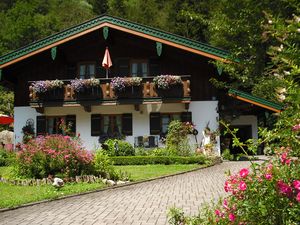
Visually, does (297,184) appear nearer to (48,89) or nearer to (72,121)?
(48,89)

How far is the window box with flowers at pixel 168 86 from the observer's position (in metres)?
22.0

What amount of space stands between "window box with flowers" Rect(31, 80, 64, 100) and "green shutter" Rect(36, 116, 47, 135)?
1.51 meters

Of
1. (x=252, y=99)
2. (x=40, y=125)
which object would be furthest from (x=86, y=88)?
(x=252, y=99)

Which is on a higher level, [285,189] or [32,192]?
[285,189]

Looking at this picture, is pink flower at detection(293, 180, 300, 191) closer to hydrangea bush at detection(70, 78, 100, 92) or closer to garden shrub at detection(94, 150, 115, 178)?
garden shrub at detection(94, 150, 115, 178)

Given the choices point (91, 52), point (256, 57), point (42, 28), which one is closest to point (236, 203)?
point (256, 57)

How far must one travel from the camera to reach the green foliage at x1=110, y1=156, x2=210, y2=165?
61.3 feet

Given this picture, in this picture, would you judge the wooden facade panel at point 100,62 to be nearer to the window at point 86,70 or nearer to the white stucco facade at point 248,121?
the window at point 86,70

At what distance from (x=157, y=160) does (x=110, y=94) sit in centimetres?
554

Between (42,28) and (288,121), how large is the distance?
52406mm

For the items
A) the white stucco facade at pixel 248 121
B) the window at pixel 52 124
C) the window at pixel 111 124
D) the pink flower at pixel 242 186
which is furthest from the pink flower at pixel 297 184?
the white stucco facade at pixel 248 121

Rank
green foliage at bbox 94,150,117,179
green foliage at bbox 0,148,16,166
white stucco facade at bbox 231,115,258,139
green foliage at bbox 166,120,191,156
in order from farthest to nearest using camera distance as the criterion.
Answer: white stucco facade at bbox 231,115,258,139
green foliage at bbox 166,120,191,156
green foliage at bbox 0,148,16,166
green foliage at bbox 94,150,117,179

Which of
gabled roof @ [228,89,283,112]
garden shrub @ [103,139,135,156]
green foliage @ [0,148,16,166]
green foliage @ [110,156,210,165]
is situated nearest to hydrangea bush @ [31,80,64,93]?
green foliage @ [0,148,16,166]

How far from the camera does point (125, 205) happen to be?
28.4 feet
